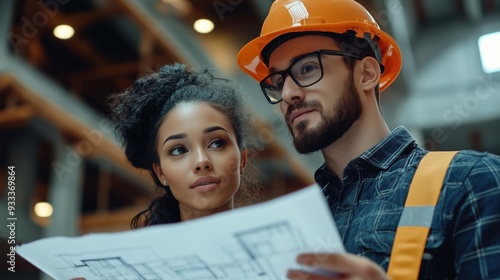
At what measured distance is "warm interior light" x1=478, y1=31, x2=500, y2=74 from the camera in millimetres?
14984

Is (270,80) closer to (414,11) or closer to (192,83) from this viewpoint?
(192,83)

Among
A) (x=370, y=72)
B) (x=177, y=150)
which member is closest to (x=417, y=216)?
(x=370, y=72)

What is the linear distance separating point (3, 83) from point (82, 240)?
628 cm

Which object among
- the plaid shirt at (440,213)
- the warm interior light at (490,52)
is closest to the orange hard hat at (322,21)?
the plaid shirt at (440,213)

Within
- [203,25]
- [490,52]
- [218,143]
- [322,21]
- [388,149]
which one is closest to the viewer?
[388,149]

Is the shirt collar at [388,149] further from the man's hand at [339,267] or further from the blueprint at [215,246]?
the man's hand at [339,267]

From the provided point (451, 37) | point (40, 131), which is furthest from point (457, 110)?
point (40, 131)

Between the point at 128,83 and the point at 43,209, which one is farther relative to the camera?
the point at 128,83

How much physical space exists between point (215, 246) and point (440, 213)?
748mm

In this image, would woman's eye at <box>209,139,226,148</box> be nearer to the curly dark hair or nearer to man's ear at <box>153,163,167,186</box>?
the curly dark hair

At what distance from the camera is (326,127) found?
2250 millimetres

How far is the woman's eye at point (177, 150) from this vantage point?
2.32m

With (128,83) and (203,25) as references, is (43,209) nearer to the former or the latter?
(128,83)

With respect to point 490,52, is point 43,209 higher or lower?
lower
